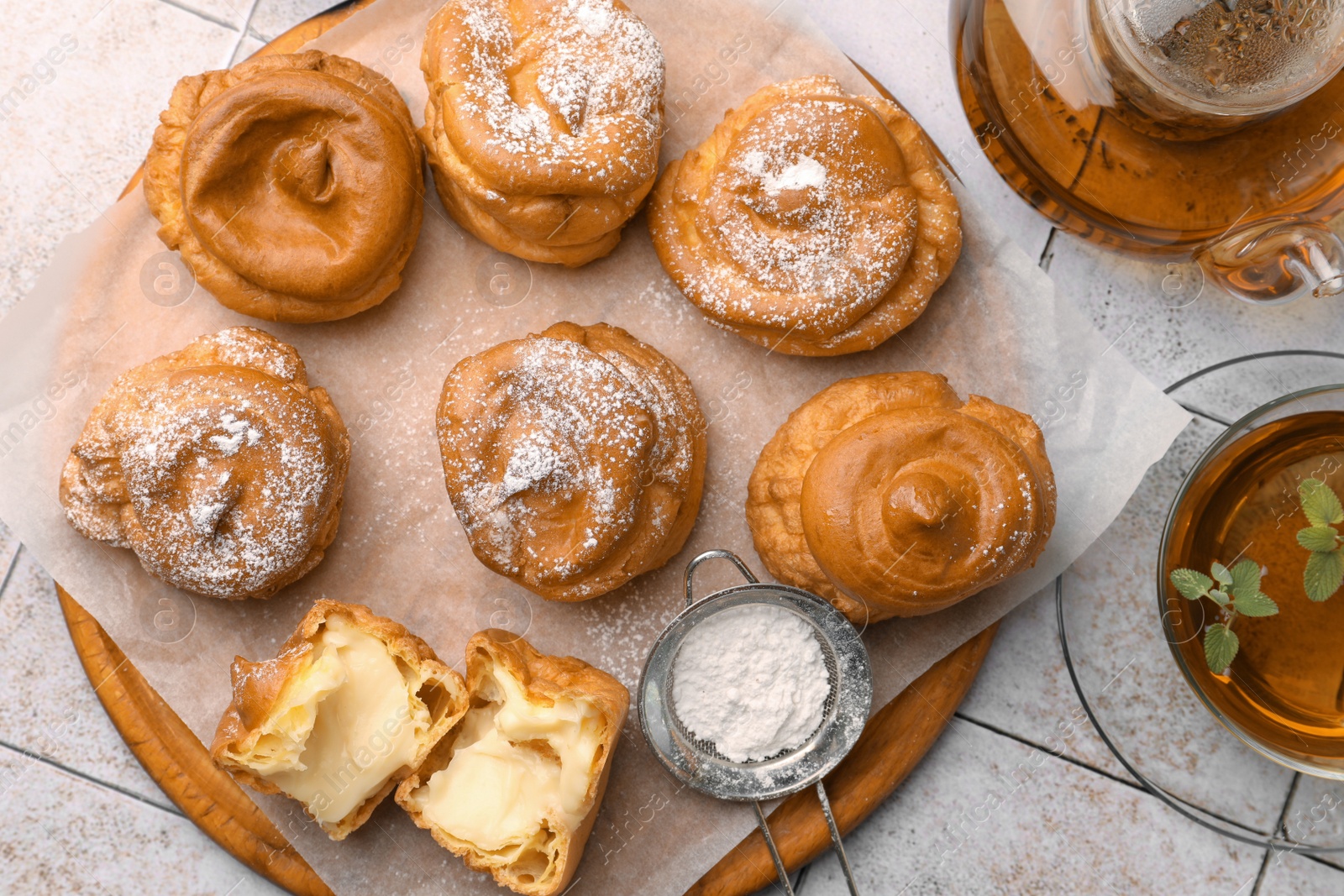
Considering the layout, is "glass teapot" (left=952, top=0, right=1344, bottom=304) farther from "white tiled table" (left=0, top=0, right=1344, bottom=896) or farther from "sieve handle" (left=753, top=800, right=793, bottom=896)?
"sieve handle" (left=753, top=800, right=793, bottom=896)

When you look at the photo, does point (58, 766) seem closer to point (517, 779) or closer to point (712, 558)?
point (517, 779)

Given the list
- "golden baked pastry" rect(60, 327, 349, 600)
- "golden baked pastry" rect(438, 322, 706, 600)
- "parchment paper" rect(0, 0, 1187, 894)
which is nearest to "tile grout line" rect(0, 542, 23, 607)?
"parchment paper" rect(0, 0, 1187, 894)

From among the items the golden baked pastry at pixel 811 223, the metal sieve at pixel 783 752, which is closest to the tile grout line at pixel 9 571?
Result: the metal sieve at pixel 783 752

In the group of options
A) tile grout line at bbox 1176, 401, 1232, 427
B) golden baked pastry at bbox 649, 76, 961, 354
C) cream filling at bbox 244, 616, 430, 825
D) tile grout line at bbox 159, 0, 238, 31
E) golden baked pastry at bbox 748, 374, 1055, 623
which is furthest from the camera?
tile grout line at bbox 159, 0, 238, 31

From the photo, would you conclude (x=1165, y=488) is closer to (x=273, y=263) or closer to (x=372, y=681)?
(x=372, y=681)

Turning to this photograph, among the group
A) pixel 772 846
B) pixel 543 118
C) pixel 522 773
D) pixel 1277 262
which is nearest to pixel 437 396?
pixel 543 118

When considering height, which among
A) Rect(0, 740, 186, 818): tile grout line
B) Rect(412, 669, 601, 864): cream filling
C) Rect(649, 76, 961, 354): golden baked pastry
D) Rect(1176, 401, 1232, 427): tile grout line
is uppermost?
Rect(649, 76, 961, 354): golden baked pastry

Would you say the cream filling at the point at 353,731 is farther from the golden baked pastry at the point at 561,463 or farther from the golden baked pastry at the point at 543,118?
the golden baked pastry at the point at 543,118

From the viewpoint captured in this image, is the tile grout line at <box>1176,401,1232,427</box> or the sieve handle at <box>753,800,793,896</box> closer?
the sieve handle at <box>753,800,793,896</box>
